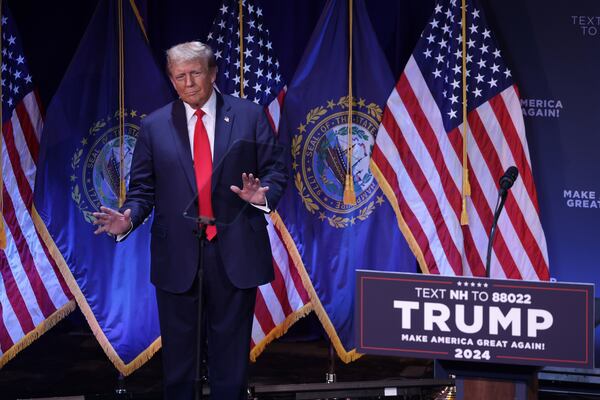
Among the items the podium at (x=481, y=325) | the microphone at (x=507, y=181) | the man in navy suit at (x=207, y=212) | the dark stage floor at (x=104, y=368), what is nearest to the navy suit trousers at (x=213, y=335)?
the man in navy suit at (x=207, y=212)

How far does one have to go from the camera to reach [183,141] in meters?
3.76

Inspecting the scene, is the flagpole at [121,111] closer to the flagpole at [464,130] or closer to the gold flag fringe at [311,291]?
the gold flag fringe at [311,291]

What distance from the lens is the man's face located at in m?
3.63

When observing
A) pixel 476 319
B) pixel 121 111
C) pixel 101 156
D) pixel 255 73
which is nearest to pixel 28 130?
pixel 101 156

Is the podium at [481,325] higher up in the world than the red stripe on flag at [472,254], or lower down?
lower down

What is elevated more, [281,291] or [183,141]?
[183,141]

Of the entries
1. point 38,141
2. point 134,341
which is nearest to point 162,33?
point 38,141

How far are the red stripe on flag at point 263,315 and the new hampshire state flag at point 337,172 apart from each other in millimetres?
267

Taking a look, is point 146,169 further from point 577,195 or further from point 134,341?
point 577,195

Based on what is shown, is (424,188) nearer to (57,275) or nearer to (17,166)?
(57,275)

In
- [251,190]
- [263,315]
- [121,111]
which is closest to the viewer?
[251,190]

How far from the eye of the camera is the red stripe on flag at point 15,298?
535cm

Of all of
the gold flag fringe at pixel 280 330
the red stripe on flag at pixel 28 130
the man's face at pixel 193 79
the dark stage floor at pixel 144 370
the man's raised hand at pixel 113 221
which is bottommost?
the dark stage floor at pixel 144 370

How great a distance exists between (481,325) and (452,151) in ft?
7.98
